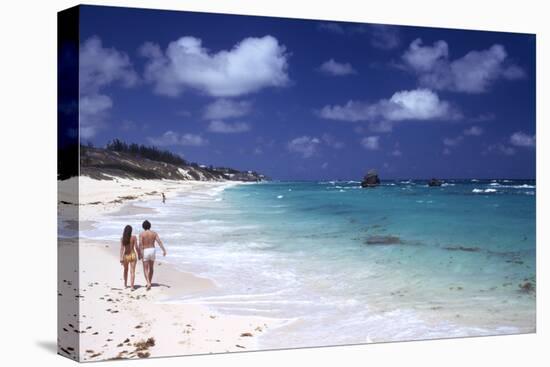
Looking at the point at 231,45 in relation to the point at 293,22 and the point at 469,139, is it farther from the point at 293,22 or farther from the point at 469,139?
the point at 469,139

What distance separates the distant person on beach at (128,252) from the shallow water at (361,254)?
0.41 ft

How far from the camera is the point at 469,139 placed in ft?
34.5

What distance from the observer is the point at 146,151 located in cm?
906

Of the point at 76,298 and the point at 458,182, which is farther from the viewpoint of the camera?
the point at 458,182

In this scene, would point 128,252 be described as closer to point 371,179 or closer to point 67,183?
point 67,183

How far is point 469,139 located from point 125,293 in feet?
14.7

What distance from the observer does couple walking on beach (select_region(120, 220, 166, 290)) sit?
8820 mm

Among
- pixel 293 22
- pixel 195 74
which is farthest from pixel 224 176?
pixel 293 22

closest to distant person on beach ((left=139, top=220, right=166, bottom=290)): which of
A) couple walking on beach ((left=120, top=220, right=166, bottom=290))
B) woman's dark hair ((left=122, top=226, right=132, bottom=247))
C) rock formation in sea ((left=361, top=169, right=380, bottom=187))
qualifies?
couple walking on beach ((left=120, top=220, right=166, bottom=290))

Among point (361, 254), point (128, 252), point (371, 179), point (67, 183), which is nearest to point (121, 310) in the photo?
point (128, 252)

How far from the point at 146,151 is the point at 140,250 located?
101 centimetres

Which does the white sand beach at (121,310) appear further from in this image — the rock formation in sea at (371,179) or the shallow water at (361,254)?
the rock formation in sea at (371,179)

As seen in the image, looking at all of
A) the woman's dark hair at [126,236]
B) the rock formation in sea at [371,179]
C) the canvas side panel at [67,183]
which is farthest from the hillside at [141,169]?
the rock formation in sea at [371,179]

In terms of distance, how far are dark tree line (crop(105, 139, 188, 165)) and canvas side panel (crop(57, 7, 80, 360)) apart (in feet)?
1.38
